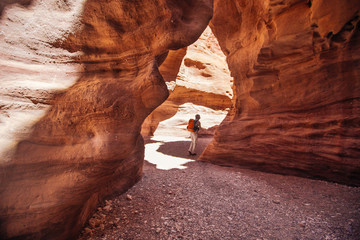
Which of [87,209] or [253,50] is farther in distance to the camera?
[253,50]

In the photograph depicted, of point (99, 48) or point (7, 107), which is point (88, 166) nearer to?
point (7, 107)

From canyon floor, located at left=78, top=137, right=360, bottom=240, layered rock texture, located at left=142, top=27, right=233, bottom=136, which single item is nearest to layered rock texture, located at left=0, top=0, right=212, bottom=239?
canyon floor, located at left=78, top=137, right=360, bottom=240

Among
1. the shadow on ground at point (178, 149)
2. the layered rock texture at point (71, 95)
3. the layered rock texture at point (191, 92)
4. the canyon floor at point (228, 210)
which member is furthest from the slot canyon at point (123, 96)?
the layered rock texture at point (191, 92)

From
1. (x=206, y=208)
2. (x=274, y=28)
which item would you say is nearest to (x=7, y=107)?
(x=206, y=208)

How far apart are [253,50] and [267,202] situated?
4.38 meters

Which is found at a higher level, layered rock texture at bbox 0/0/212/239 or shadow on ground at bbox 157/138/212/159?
layered rock texture at bbox 0/0/212/239

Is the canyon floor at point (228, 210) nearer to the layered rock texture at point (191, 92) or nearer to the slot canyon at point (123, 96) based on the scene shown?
the slot canyon at point (123, 96)

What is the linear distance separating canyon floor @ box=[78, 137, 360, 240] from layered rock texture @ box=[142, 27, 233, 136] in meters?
7.86

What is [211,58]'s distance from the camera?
14.6 m

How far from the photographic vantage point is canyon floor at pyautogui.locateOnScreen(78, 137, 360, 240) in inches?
81.0

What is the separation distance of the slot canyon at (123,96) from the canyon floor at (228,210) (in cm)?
27

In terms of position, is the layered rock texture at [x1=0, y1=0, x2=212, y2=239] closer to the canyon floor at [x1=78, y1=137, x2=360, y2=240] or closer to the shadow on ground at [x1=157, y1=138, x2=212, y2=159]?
the canyon floor at [x1=78, y1=137, x2=360, y2=240]

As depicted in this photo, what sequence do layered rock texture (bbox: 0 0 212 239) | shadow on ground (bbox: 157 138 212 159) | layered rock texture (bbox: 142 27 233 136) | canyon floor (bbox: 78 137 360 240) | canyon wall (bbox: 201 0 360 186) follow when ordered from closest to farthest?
layered rock texture (bbox: 0 0 212 239) < canyon floor (bbox: 78 137 360 240) < canyon wall (bbox: 201 0 360 186) < shadow on ground (bbox: 157 138 212 159) < layered rock texture (bbox: 142 27 233 136)

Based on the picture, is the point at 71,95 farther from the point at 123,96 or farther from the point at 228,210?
the point at 228,210
